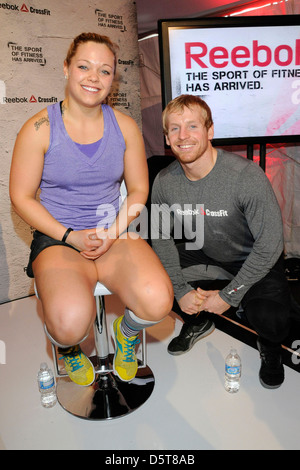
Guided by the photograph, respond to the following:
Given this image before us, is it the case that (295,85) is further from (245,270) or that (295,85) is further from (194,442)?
(194,442)

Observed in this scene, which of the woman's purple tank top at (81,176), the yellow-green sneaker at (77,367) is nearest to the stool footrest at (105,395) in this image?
the yellow-green sneaker at (77,367)

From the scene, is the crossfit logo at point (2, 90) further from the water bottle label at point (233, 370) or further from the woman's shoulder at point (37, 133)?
the water bottle label at point (233, 370)

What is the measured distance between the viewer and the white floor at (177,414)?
130 centimetres

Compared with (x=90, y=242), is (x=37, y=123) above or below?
above

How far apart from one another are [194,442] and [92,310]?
1.88 feet

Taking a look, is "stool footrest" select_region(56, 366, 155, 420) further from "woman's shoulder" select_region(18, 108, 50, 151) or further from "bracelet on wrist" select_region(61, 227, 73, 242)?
"woman's shoulder" select_region(18, 108, 50, 151)

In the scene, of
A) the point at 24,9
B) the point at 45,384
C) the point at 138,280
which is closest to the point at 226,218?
the point at 138,280

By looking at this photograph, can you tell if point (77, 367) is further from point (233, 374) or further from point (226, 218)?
point (226, 218)

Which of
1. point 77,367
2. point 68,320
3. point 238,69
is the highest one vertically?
point 238,69

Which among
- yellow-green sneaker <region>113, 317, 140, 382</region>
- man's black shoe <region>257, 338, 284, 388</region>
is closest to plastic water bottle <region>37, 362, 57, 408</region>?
yellow-green sneaker <region>113, 317, 140, 382</region>

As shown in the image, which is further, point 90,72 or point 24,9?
point 24,9

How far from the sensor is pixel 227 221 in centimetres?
159

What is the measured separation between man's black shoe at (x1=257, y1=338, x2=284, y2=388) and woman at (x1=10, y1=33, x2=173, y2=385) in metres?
0.54

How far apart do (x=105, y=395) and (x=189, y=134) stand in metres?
1.11
